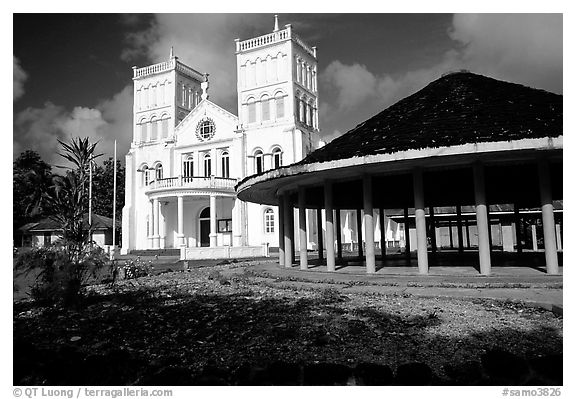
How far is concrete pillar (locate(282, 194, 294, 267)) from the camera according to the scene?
44.5ft

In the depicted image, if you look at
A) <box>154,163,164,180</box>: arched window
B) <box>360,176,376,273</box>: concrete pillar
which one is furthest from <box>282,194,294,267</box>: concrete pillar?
<box>154,163,164,180</box>: arched window

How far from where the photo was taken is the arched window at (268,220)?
115ft

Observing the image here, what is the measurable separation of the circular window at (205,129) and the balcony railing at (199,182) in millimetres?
4392

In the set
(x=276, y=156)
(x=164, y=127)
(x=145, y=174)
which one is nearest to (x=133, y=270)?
(x=276, y=156)

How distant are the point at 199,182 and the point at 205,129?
5.67 m

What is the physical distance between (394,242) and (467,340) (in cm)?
4290

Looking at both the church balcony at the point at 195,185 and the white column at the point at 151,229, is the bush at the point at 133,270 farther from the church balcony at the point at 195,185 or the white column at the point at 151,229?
the white column at the point at 151,229

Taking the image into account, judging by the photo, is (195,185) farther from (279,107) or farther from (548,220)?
(548,220)

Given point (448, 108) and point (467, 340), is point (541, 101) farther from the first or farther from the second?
point (467, 340)

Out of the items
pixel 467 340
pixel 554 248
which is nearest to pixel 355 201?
pixel 554 248

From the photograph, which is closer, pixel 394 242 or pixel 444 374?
pixel 444 374

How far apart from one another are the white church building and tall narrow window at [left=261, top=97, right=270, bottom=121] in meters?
0.08

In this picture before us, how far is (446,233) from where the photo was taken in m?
40.1

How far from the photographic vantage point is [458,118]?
10289 millimetres
